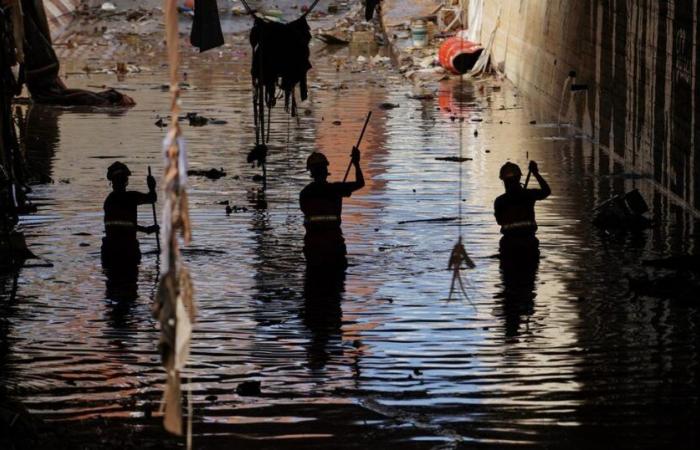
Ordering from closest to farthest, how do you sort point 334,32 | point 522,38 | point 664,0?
1. point 664,0
2. point 522,38
3. point 334,32

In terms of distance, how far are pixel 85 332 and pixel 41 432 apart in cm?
287

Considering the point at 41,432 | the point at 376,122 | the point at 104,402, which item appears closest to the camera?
the point at 41,432

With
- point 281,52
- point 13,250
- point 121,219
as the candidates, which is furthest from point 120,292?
point 281,52

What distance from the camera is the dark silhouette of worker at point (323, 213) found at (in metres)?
12.9

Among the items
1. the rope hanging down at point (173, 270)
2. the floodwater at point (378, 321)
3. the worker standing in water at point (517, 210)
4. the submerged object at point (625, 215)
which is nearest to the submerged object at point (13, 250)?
the floodwater at point (378, 321)

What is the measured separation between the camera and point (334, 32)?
46125mm

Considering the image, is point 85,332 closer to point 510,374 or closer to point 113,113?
point 510,374

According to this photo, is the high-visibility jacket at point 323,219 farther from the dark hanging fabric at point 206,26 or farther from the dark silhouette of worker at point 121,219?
Answer: the dark hanging fabric at point 206,26

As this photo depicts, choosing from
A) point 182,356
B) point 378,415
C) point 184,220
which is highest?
point 184,220

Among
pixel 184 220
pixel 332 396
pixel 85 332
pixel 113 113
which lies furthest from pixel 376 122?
pixel 184 220

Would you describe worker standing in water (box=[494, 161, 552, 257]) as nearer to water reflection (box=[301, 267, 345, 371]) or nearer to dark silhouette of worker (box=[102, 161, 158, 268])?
water reflection (box=[301, 267, 345, 371])

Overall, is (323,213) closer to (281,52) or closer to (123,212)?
(123,212)

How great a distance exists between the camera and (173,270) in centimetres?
548

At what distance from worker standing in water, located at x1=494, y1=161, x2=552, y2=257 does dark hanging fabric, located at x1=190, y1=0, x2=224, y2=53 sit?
6.07 meters
